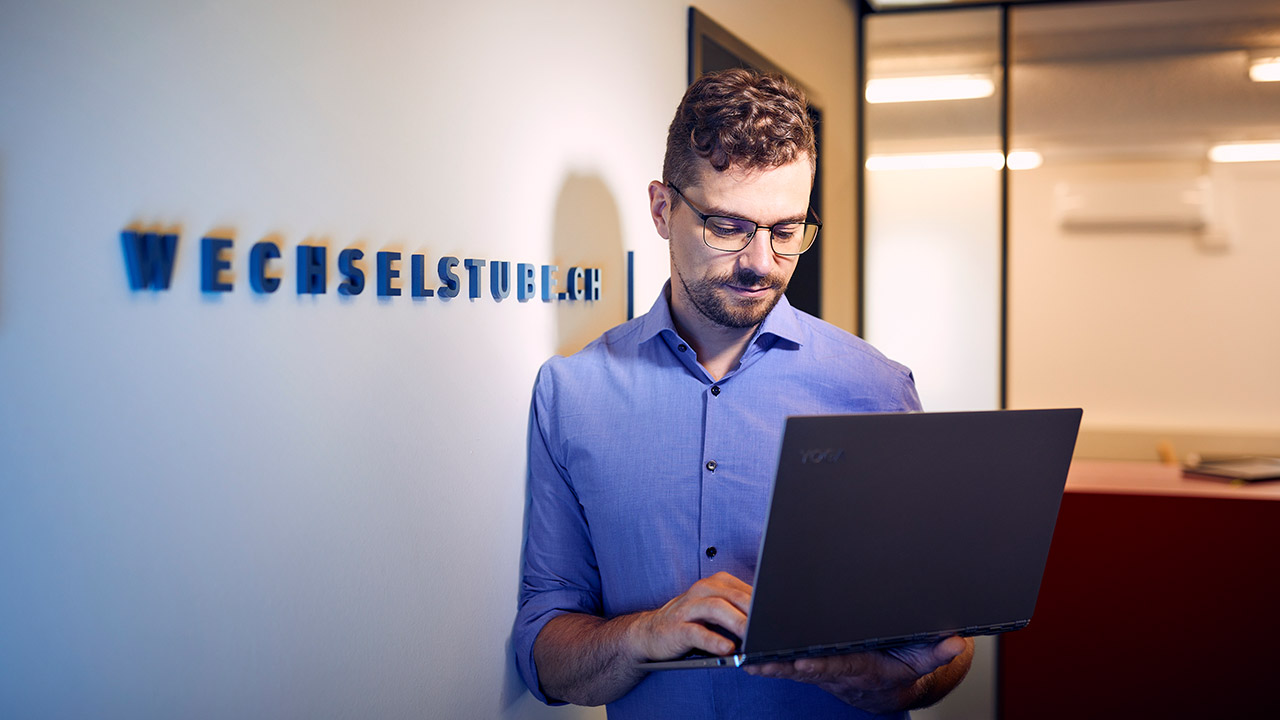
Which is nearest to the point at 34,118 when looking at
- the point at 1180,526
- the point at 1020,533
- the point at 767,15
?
the point at 1020,533

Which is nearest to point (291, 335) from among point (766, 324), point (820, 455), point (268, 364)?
point (268, 364)

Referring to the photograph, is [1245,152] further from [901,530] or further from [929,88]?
[901,530]

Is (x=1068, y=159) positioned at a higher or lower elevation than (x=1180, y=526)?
higher

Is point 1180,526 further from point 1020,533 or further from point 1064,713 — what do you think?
point 1020,533

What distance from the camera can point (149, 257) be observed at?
0.83 m

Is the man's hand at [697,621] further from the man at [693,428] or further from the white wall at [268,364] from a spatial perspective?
the white wall at [268,364]

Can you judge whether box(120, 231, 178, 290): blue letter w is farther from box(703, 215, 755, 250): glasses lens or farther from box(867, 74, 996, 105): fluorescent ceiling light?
box(867, 74, 996, 105): fluorescent ceiling light

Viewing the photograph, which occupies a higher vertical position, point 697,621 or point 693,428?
point 693,428

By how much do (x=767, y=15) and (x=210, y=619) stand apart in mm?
2337

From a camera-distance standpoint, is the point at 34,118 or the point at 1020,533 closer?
the point at 34,118

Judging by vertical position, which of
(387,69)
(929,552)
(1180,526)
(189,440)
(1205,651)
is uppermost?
(387,69)

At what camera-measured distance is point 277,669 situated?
3.28 feet

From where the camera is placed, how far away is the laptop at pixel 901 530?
38.5 inches

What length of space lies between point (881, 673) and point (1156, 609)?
2.48 m
